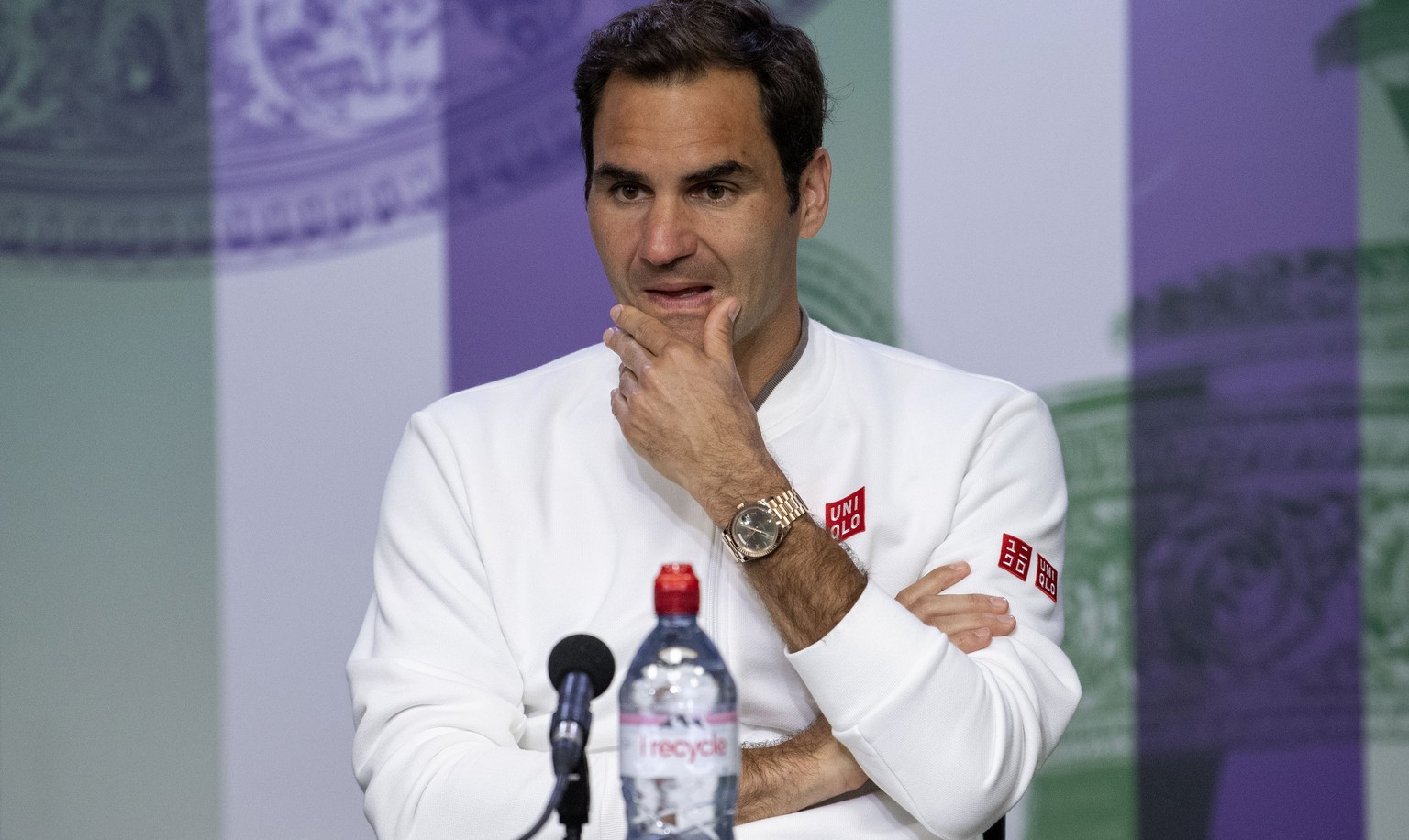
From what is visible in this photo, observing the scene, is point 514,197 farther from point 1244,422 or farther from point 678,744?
point 678,744

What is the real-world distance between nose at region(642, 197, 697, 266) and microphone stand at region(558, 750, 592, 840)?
0.91 meters

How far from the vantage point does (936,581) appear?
71.6 inches

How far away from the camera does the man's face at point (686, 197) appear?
192 cm

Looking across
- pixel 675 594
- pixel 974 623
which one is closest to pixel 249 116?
pixel 974 623

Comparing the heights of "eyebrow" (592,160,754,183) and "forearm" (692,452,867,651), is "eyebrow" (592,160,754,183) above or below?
Answer: above

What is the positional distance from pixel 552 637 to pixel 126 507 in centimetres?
125

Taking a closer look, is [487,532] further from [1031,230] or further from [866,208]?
[1031,230]

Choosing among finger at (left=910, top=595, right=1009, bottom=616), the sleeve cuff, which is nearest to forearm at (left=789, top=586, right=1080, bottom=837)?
the sleeve cuff

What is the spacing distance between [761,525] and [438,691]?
44 centimetres

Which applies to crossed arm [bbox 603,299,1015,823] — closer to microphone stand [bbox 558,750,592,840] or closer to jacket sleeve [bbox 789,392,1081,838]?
jacket sleeve [bbox 789,392,1081,838]

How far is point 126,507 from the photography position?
2777mm

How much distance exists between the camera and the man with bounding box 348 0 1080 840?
1.67 meters

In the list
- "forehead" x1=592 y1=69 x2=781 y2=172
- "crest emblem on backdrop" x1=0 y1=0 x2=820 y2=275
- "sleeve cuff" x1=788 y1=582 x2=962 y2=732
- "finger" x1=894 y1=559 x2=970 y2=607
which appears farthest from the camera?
"crest emblem on backdrop" x1=0 y1=0 x2=820 y2=275

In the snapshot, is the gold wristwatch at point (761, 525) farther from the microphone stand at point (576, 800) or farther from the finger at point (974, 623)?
the microphone stand at point (576, 800)
